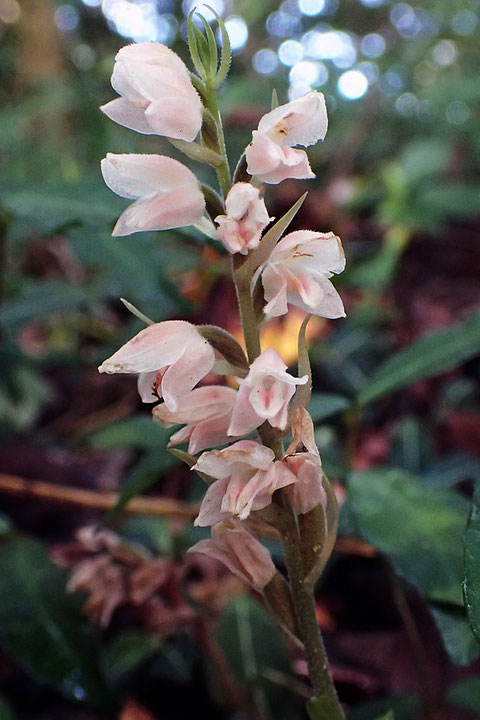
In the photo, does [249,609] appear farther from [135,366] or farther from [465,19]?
[465,19]

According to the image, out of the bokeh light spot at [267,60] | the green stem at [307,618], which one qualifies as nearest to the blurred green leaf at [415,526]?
the green stem at [307,618]

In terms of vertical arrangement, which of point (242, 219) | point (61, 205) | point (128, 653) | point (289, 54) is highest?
point (242, 219)

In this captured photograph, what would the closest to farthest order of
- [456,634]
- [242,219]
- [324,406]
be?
[242,219], [456,634], [324,406]

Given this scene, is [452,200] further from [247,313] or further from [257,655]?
[247,313]

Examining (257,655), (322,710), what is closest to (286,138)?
(322,710)

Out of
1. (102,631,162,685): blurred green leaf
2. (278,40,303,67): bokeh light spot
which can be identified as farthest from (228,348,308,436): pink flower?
(278,40,303,67): bokeh light spot
